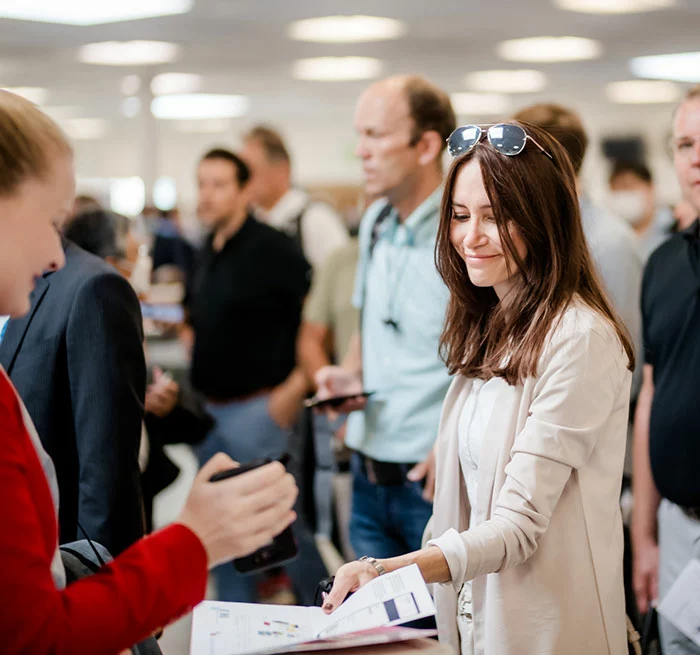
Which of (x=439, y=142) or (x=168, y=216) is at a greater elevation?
(x=439, y=142)

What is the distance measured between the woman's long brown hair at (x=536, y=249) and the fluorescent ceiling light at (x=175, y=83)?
34.1ft

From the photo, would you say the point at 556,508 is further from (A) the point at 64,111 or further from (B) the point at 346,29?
(A) the point at 64,111

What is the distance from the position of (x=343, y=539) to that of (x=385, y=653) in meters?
2.61

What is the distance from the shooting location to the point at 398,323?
2.46m

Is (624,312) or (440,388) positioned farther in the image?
(624,312)

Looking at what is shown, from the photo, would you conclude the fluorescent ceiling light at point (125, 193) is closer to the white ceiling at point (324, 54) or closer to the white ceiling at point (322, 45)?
the white ceiling at point (324, 54)

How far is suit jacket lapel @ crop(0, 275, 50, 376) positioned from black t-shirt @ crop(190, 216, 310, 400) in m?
2.16

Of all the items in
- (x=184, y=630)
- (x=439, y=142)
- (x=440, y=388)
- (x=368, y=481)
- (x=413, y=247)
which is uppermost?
(x=439, y=142)

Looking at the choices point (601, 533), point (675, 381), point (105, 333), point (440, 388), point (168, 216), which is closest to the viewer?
point (601, 533)

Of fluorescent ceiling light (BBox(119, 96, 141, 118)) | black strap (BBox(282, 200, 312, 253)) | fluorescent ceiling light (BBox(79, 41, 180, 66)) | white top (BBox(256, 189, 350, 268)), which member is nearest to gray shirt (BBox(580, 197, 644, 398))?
white top (BBox(256, 189, 350, 268))

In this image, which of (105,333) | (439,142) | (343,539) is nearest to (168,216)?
(343,539)

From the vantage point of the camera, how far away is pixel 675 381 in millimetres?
1997

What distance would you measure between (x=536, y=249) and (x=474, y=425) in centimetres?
34

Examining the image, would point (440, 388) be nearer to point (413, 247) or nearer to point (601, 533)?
point (413, 247)
